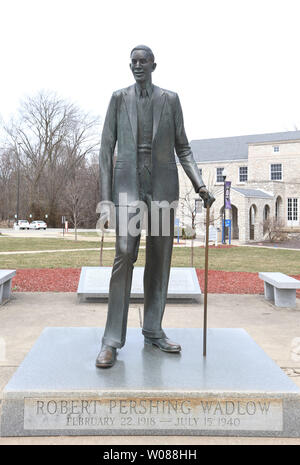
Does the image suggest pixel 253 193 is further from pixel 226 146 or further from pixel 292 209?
pixel 226 146

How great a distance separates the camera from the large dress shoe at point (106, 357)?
137 inches

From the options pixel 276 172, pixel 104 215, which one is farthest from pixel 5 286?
pixel 276 172

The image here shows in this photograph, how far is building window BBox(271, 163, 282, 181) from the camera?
3997 cm

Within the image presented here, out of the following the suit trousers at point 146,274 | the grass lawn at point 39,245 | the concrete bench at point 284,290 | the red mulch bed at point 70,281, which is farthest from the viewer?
the grass lawn at point 39,245

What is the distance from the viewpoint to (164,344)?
13.1 feet

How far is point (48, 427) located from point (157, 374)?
33.0 inches

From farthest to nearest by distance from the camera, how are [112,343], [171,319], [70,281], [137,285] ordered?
[70,281], [137,285], [171,319], [112,343]

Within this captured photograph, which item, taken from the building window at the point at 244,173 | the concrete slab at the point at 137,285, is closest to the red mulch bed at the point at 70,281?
the concrete slab at the point at 137,285

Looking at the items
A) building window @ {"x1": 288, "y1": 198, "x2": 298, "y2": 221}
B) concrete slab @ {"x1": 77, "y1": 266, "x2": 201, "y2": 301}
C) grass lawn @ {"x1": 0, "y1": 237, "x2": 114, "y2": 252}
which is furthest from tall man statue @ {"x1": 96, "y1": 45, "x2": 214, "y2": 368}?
building window @ {"x1": 288, "y1": 198, "x2": 298, "y2": 221}

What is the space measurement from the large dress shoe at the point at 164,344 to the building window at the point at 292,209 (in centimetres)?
3682

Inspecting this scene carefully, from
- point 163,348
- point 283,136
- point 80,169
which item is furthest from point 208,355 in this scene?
point 80,169

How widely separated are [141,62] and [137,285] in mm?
4856

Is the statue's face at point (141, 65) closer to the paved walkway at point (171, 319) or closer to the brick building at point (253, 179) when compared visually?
the paved walkway at point (171, 319)
